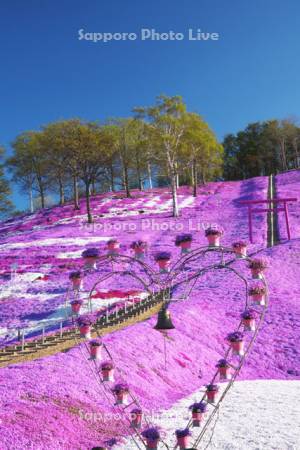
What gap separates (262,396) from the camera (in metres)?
16.7

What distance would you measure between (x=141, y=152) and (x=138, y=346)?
54.4 metres

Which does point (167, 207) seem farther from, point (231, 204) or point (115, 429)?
point (115, 429)

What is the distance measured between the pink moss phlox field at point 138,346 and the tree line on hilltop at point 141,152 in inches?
437

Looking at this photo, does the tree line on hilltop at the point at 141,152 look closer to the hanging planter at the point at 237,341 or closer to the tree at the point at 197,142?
the tree at the point at 197,142

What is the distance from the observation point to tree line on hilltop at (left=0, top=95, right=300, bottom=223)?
192ft

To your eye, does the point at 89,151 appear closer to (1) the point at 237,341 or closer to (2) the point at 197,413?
(1) the point at 237,341

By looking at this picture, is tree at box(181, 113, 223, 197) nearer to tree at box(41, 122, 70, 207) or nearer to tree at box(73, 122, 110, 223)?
tree at box(73, 122, 110, 223)

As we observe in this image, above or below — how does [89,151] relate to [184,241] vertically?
above

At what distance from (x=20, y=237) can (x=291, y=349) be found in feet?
122

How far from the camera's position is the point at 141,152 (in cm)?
7156

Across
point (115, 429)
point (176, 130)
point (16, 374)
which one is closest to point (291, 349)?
point (115, 429)

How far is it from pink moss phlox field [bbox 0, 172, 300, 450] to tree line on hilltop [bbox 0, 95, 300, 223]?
11098 millimetres

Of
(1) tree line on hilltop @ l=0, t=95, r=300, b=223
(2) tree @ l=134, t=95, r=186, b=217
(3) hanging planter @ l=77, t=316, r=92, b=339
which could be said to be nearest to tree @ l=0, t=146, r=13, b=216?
(1) tree line on hilltop @ l=0, t=95, r=300, b=223

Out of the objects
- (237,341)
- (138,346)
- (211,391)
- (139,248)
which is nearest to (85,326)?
(139,248)
